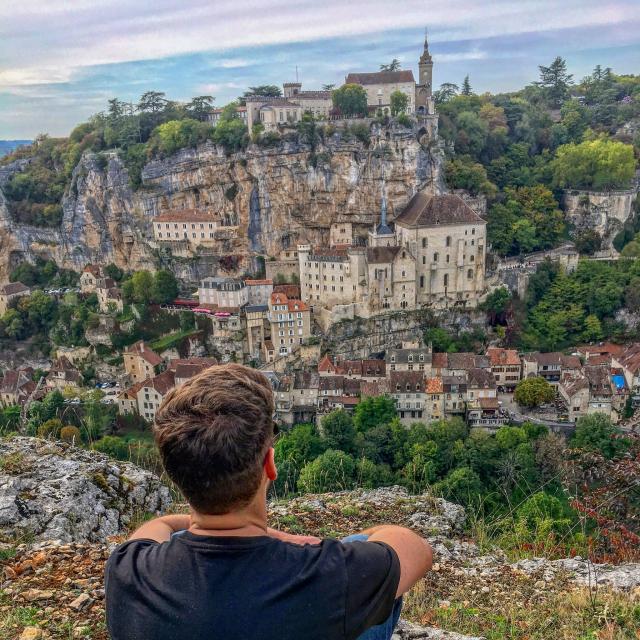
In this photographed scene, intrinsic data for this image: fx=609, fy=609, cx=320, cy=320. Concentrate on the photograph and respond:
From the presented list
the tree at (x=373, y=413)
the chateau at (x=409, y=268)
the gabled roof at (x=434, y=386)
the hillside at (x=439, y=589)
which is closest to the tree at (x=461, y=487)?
the tree at (x=373, y=413)

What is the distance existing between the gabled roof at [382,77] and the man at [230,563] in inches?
1979

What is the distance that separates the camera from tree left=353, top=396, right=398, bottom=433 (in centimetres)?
2751

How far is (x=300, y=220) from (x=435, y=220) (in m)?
10.6

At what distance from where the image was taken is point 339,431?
26.5 m

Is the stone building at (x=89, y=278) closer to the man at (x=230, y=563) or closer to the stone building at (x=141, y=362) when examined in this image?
the stone building at (x=141, y=362)

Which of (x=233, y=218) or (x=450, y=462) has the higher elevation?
(x=233, y=218)

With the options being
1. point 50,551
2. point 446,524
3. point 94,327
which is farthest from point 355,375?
point 50,551

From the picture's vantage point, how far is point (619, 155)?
47.1 m

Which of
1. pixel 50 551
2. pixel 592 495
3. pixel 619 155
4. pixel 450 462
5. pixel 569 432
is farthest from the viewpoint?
pixel 619 155

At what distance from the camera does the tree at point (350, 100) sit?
45.5 metres

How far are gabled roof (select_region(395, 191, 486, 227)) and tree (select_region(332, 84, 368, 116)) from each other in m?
11.1

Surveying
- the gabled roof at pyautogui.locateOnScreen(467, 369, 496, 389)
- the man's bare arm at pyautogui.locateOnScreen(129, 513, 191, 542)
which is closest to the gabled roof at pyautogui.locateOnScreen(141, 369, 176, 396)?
the gabled roof at pyautogui.locateOnScreen(467, 369, 496, 389)

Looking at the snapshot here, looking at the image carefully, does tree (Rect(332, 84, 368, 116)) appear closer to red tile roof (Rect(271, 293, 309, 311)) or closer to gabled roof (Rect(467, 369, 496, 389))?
red tile roof (Rect(271, 293, 309, 311))

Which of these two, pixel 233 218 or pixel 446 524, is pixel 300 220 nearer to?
pixel 233 218
